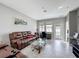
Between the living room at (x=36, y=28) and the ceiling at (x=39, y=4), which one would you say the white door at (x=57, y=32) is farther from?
the ceiling at (x=39, y=4)

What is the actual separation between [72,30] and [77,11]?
4.22 feet

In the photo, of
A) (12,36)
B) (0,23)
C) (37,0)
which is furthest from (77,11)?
(0,23)

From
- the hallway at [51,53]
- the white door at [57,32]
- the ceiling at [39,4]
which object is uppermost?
the ceiling at [39,4]

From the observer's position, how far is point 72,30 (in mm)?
6672

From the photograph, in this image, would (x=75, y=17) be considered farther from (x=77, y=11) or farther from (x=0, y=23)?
(x=0, y=23)

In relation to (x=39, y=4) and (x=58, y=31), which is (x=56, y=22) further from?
(x=39, y=4)

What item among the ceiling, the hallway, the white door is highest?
the ceiling

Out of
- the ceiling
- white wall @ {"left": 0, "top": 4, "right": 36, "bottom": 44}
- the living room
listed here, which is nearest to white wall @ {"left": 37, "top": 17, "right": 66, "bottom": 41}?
the living room

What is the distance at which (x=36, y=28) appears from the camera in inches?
417

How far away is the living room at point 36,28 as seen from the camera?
370 cm

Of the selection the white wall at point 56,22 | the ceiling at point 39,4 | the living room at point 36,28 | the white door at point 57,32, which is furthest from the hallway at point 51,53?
the white door at point 57,32

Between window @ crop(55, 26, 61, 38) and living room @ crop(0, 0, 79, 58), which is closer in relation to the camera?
living room @ crop(0, 0, 79, 58)

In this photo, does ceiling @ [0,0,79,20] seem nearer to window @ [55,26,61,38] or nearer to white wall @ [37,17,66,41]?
white wall @ [37,17,66,41]

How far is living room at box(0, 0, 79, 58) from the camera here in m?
3.70
